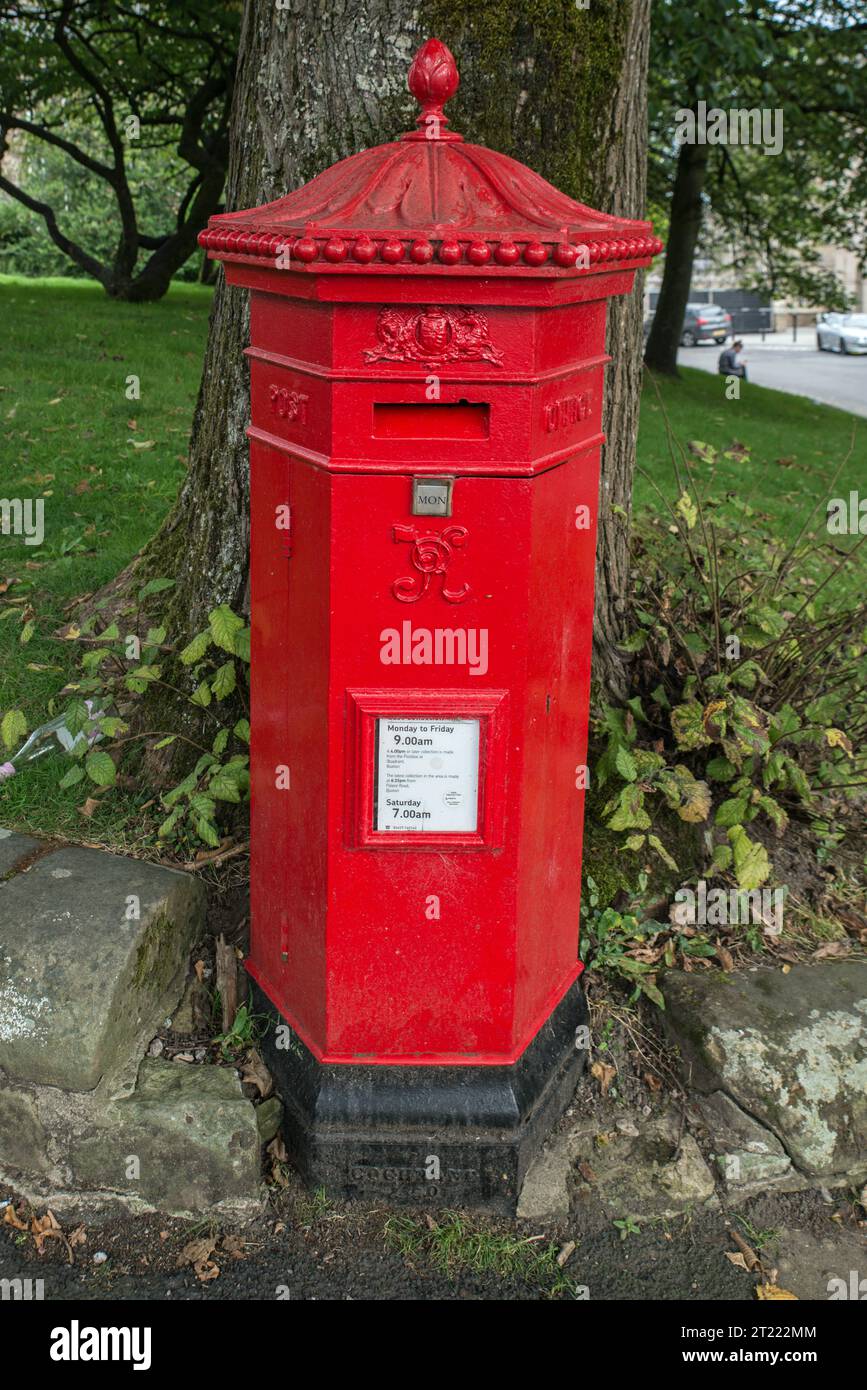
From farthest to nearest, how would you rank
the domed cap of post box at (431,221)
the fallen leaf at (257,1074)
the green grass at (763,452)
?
the green grass at (763,452) → the fallen leaf at (257,1074) → the domed cap of post box at (431,221)

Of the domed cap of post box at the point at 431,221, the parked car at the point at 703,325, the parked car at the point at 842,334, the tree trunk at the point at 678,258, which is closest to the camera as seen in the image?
the domed cap of post box at the point at 431,221

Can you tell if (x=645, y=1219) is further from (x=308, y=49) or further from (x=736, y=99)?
(x=736, y=99)

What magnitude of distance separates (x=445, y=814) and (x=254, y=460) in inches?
35.0

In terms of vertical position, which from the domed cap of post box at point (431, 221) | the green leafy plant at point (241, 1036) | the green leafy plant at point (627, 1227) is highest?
the domed cap of post box at point (431, 221)

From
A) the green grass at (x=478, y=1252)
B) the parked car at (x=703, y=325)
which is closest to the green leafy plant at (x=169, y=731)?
the green grass at (x=478, y=1252)

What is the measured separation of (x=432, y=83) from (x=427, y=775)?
1.38 metres

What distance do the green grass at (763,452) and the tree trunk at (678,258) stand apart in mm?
556

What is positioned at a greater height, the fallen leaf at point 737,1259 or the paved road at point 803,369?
the paved road at point 803,369

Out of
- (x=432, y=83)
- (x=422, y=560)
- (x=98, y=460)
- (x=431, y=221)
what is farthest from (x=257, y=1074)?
(x=98, y=460)

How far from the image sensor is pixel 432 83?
2.55 meters

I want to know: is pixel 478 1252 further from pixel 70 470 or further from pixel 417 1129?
pixel 70 470

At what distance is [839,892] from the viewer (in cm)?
391

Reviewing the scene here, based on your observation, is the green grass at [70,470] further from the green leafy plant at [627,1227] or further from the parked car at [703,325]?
the parked car at [703,325]

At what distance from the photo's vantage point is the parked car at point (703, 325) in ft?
113
